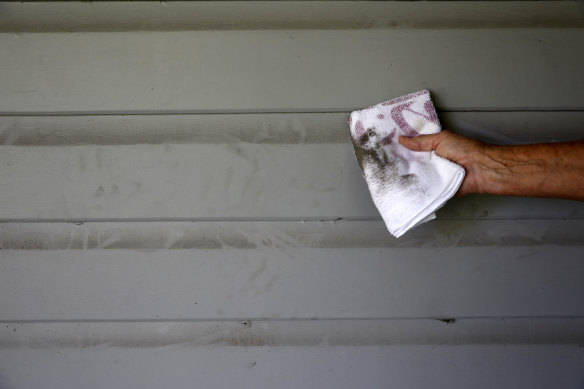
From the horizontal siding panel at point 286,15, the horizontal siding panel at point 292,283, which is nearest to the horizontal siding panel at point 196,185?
the horizontal siding panel at point 292,283

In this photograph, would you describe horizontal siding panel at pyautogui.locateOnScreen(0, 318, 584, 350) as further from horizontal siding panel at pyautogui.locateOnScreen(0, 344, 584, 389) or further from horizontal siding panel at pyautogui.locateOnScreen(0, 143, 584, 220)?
horizontal siding panel at pyautogui.locateOnScreen(0, 143, 584, 220)

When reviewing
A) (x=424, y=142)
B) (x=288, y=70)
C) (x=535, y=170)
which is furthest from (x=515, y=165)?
(x=288, y=70)

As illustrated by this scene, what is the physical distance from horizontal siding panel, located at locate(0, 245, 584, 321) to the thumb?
314mm

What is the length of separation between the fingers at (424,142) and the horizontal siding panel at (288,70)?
131 mm

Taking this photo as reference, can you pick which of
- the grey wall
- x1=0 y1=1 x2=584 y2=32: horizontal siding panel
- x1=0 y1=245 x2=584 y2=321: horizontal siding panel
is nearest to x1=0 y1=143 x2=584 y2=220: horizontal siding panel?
the grey wall

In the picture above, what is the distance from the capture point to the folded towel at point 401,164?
106cm

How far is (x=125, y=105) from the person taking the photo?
116cm

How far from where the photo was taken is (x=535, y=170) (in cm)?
102

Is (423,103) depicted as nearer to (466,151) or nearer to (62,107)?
(466,151)

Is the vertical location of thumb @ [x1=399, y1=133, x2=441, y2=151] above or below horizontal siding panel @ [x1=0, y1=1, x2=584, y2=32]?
below

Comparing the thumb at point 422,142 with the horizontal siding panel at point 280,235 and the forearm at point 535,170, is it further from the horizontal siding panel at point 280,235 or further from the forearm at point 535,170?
the horizontal siding panel at point 280,235

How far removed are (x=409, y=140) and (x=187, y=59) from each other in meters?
0.65

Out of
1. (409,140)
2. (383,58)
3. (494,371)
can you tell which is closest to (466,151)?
(409,140)

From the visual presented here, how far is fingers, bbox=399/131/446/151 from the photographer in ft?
3.57
